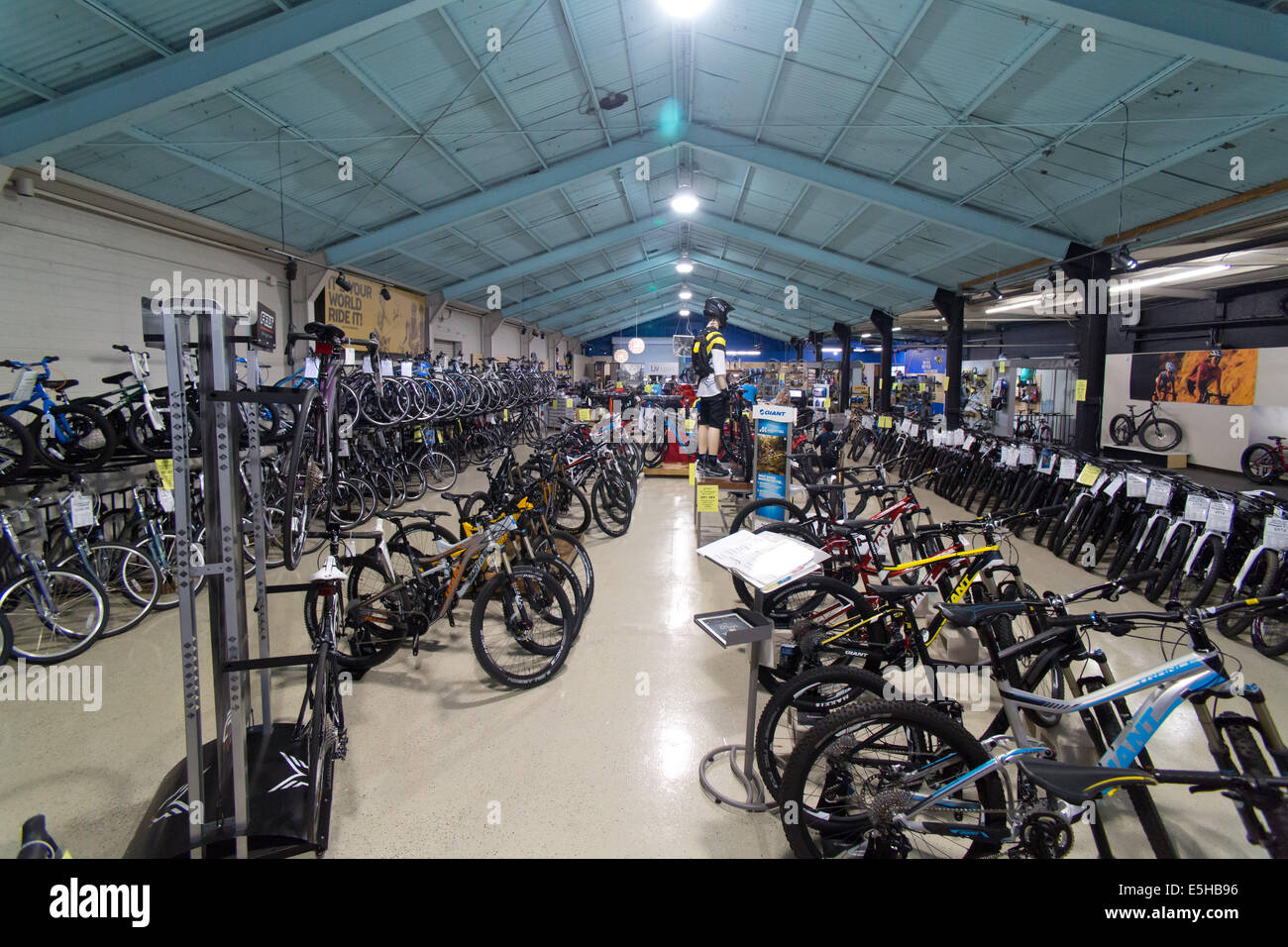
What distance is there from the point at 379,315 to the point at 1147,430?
13584 mm

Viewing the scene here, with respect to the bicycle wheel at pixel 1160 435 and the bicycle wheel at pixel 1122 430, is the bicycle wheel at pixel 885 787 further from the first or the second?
the bicycle wheel at pixel 1122 430

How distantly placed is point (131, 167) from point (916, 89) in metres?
6.53

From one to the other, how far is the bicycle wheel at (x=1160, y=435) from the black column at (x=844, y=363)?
6.89 metres

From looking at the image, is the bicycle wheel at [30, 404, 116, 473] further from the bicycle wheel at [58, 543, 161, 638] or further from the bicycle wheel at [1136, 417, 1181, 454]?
the bicycle wheel at [1136, 417, 1181, 454]

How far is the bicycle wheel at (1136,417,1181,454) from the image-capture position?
10219 mm

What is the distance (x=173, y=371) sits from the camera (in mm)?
1466

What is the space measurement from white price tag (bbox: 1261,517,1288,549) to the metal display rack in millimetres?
5033

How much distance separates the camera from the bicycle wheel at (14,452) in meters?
3.34

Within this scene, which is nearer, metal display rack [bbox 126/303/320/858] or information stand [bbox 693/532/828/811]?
metal display rack [bbox 126/303/320/858]

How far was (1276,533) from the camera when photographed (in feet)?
11.5

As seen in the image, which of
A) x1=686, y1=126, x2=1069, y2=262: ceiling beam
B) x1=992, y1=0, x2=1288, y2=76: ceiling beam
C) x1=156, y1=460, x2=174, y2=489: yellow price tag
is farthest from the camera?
x1=686, y1=126, x2=1069, y2=262: ceiling beam

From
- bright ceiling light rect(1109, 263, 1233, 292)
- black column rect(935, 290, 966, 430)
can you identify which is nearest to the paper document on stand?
bright ceiling light rect(1109, 263, 1233, 292)

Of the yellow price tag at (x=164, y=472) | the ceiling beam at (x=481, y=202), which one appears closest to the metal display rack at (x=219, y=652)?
the yellow price tag at (x=164, y=472)
